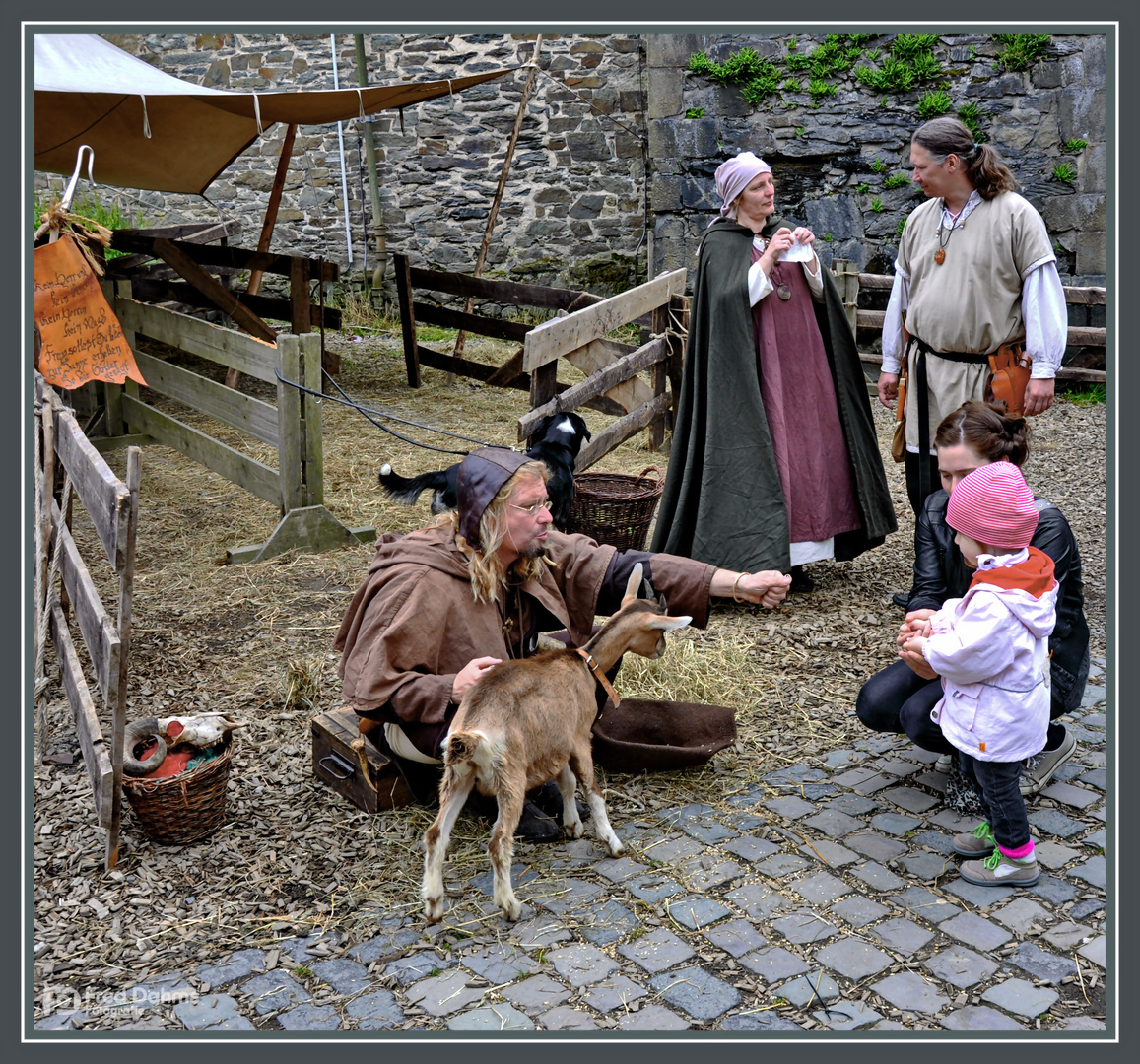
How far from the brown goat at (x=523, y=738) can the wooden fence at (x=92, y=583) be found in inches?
36.2

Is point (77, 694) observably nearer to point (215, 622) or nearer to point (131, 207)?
point (215, 622)

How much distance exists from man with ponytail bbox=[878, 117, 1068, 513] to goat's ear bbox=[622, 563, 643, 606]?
2.13 meters

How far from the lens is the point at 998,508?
115 inches

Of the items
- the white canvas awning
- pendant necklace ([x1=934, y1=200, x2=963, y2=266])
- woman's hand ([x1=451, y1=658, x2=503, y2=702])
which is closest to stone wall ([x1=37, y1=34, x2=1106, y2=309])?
the white canvas awning

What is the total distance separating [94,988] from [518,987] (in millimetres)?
1011

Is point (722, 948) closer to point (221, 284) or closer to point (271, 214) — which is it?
point (221, 284)

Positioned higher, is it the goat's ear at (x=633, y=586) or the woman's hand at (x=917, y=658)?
the goat's ear at (x=633, y=586)

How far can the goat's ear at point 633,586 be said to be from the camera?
11.1ft

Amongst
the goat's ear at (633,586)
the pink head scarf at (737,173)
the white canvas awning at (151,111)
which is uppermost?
the white canvas awning at (151,111)

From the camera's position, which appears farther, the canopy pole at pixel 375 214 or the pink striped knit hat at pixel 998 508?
the canopy pole at pixel 375 214

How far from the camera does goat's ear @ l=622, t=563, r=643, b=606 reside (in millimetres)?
3383

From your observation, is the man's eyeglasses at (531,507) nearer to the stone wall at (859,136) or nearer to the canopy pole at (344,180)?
the stone wall at (859,136)

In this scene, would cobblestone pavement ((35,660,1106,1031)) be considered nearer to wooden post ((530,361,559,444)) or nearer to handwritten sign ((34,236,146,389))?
handwritten sign ((34,236,146,389))

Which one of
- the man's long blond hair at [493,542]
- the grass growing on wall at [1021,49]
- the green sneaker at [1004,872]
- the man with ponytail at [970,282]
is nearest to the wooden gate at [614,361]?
the man with ponytail at [970,282]
